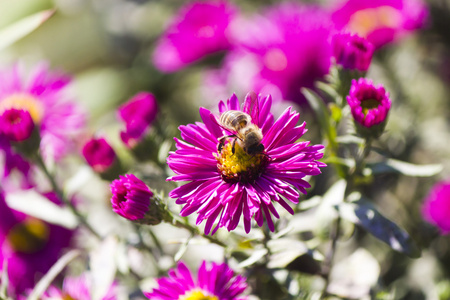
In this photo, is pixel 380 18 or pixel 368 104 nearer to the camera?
pixel 368 104

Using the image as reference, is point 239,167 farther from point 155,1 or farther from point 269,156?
point 155,1

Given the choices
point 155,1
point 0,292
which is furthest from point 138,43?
point 0,292

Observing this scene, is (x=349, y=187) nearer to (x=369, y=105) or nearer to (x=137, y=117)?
(x=369, y=105)

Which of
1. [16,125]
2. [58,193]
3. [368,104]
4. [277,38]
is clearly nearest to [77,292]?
[58,193]

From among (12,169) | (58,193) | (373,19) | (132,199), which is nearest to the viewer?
(132,199)

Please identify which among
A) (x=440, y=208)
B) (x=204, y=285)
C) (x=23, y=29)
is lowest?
(x=440, y=208)

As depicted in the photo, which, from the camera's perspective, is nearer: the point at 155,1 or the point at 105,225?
the point at 105,225

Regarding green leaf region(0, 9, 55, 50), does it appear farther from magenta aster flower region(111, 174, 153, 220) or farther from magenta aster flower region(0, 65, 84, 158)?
magenta aster flower region(111, 174, 153, 220)
